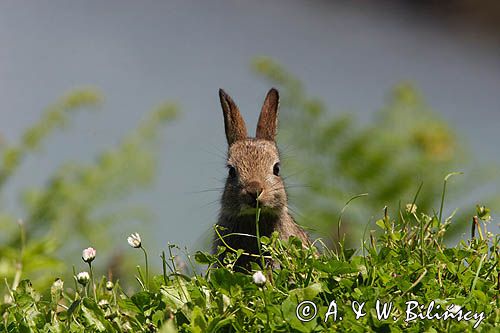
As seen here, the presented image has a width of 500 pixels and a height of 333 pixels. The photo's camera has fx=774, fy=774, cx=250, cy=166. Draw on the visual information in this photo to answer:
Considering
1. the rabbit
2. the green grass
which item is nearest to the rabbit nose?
the rabbit

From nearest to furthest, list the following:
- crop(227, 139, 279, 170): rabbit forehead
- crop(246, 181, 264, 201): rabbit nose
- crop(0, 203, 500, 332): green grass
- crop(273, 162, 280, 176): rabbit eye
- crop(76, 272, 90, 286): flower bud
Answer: crop(0, 203, 500, 332): green grass → crop(76, 272, 90, 286): flower bud → crop(246, 181, 264, 201): rabbit nose → crop(227, 139, 279, 170): rabbit forehead → crop(273, 162, 280, 176): rabbit eye

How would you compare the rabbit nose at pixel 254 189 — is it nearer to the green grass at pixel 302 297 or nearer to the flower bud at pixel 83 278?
the green grass at pixel 302 297

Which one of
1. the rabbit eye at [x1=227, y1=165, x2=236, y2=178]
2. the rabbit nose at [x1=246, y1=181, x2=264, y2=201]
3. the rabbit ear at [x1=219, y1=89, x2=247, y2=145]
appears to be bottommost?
the rabbit eye at [x1=227, y1=165, x2=236, y2=178]

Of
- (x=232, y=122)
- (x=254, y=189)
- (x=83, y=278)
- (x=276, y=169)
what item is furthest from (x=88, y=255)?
(x=232, y=122)

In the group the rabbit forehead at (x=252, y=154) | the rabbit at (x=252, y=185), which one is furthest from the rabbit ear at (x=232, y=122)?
the rabbit forehead at (x=252, y=154)

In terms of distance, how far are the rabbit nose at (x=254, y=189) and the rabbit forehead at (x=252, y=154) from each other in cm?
32

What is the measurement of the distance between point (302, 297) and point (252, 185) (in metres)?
2.28

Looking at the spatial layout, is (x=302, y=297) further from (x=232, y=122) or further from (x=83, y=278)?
(x=232, y=122)

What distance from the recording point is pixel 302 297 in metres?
2.61

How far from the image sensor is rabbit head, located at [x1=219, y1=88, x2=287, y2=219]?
485cm

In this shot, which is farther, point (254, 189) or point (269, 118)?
→ point (269, 118)

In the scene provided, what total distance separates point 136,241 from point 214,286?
13.6 inches

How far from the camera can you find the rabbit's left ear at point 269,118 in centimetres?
546

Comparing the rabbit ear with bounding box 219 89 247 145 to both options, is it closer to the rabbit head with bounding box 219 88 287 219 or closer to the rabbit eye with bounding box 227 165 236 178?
the rabbit head with bounding box 219 88 287 219
